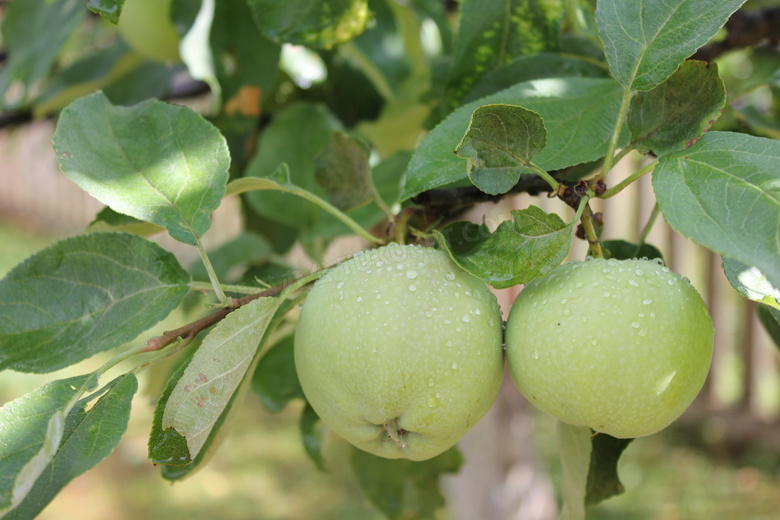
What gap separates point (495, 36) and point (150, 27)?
1.73 feet

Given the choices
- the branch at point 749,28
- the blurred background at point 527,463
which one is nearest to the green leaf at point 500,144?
the branch at point 749,28

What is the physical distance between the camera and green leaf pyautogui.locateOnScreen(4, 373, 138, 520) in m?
0.42

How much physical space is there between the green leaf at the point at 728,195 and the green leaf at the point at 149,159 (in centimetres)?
33

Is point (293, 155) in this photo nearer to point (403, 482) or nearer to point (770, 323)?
point (403, 482)

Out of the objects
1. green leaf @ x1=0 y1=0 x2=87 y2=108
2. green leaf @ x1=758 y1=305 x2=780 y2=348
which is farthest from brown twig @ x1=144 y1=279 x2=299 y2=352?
green leaf @ x1=0 y1=0 x2=87 y2=108

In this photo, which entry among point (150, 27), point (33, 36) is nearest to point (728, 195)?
point (150, 27)

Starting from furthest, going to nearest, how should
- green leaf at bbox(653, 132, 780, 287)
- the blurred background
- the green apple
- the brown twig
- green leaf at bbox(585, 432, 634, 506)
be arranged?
the blurred background < the green apple < green leaf at bbox(585, 432, 634, 506) < the brown twig < green leaf at bbox(653, 132, 780, 287)

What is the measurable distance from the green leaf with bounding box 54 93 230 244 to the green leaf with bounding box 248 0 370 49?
0.19 meters

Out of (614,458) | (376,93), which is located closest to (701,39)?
(614,458)

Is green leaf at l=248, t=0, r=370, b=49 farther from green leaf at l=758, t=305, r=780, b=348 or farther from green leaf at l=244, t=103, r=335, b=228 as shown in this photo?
green leaf at l=758, t=305, r=780, b=348

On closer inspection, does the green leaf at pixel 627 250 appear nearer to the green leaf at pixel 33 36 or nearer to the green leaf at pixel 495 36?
the green leaf at pixel 495 36

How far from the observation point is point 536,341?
17.1 inches

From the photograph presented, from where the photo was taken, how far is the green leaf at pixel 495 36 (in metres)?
0.68

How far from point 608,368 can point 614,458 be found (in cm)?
21
